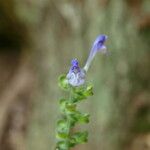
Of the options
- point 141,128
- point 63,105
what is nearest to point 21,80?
point 141,128

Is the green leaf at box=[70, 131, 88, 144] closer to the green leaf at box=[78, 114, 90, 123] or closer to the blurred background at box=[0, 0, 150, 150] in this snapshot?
the green leaf at box=[78, 114, 90, 123]

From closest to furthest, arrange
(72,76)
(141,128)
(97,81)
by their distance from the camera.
Answer: (72,76)
(97,81)
(141,128)

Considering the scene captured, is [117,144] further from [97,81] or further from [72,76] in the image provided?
[72,76]

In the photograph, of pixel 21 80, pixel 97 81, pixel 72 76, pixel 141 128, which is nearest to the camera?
pixel 72 76

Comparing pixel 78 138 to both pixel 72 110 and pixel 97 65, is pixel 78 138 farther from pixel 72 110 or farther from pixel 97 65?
pixel 97 65

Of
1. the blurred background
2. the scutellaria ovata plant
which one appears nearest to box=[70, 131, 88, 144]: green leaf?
the scutellaria ovata plant

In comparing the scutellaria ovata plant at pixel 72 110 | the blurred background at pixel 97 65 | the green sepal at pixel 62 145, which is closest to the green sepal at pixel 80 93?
the scutellaria ovata plant at pixel 72 110

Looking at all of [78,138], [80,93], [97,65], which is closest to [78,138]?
[78,138]

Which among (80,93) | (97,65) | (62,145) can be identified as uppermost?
(97,65)
